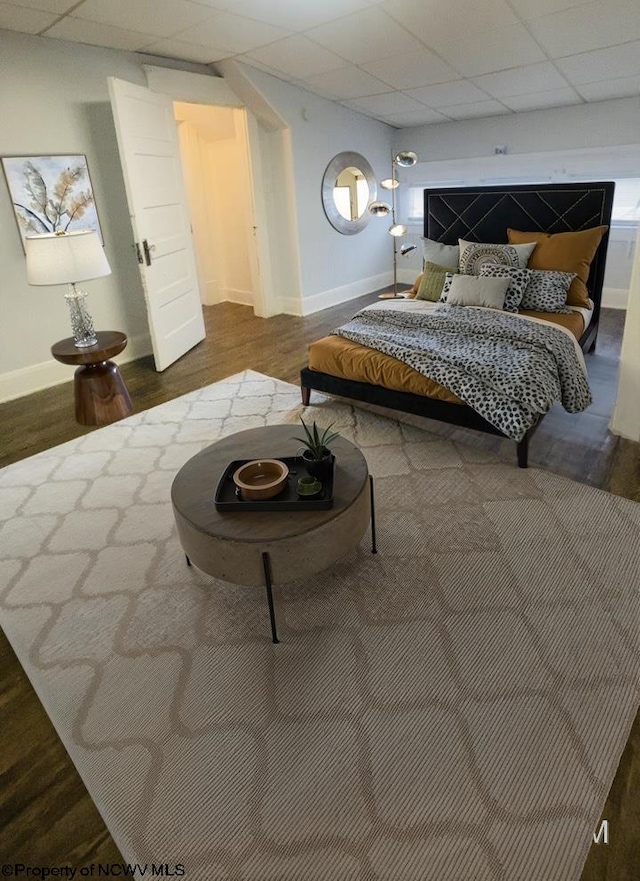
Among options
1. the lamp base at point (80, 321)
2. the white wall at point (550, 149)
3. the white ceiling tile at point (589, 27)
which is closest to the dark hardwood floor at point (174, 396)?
the lamp base at point (80, 321)

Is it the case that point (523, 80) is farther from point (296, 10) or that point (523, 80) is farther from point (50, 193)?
point (50, 193)

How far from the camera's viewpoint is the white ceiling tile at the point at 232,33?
3.62m

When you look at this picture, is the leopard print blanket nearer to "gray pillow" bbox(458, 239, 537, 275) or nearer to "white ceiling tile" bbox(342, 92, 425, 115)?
"gray pillow" bbox(458, 239, 537, 275)

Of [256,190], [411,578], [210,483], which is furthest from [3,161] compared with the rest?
[411,578]

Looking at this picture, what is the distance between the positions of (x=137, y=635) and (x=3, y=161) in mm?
3486

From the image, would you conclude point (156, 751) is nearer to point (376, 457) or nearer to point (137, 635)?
point (137, 635)

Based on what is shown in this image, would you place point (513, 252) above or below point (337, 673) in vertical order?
above

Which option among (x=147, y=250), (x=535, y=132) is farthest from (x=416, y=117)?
(x=147, y=250)

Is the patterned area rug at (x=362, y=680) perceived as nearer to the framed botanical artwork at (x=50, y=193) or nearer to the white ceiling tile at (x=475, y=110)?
the framed botanical artwork at (x=50, y=193)

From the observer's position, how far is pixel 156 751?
154 centimetres

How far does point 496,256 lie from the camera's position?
13.4 feet

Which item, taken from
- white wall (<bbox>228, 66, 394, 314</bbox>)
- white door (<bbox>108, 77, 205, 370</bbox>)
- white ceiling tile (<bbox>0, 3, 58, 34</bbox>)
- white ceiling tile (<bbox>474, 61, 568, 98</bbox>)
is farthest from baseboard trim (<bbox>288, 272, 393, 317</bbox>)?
white ceiling tile (<bbox>0, 3, 58, 34</bbox>)

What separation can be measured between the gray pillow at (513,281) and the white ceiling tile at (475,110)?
242cm

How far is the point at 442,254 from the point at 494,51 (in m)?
1.42
